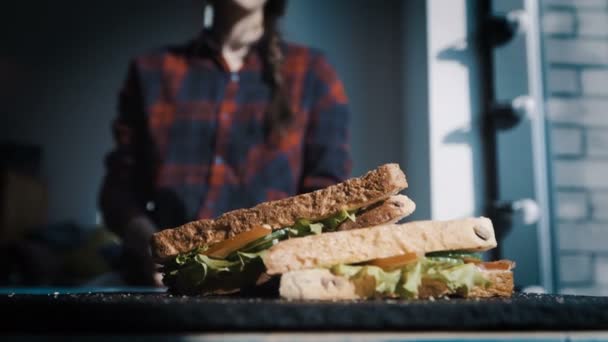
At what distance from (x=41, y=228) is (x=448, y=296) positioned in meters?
5.66

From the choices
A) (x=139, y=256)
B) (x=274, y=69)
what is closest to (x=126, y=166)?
(x=139, y=256)

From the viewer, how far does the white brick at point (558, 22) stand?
90.1 inches

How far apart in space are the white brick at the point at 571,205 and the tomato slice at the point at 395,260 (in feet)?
4.61

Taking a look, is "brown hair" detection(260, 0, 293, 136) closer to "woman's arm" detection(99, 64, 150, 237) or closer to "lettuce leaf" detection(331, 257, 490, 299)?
"woman's arm" detection(99, 64, 150, 237)

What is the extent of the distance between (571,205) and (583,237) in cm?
11

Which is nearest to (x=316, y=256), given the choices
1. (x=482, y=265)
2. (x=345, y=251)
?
(x=345, y=251)

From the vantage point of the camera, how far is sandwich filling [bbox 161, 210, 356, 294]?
40.3 inches

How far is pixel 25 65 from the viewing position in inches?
245

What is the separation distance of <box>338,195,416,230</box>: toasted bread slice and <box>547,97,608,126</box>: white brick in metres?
1.37

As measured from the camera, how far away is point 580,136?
7.30 feet

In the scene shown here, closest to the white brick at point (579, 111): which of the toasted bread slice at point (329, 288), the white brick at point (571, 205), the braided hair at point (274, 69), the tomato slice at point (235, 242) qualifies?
the white brick at point (571, 205)

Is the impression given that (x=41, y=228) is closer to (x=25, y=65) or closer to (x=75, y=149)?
(x=75, y=149)

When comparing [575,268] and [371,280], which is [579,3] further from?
[371,280]

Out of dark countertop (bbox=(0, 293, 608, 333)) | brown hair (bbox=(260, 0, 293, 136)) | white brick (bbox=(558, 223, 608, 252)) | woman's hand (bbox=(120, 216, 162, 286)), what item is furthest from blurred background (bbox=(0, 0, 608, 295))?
dark countertop (bbox=(0, 293, 608, 333))
